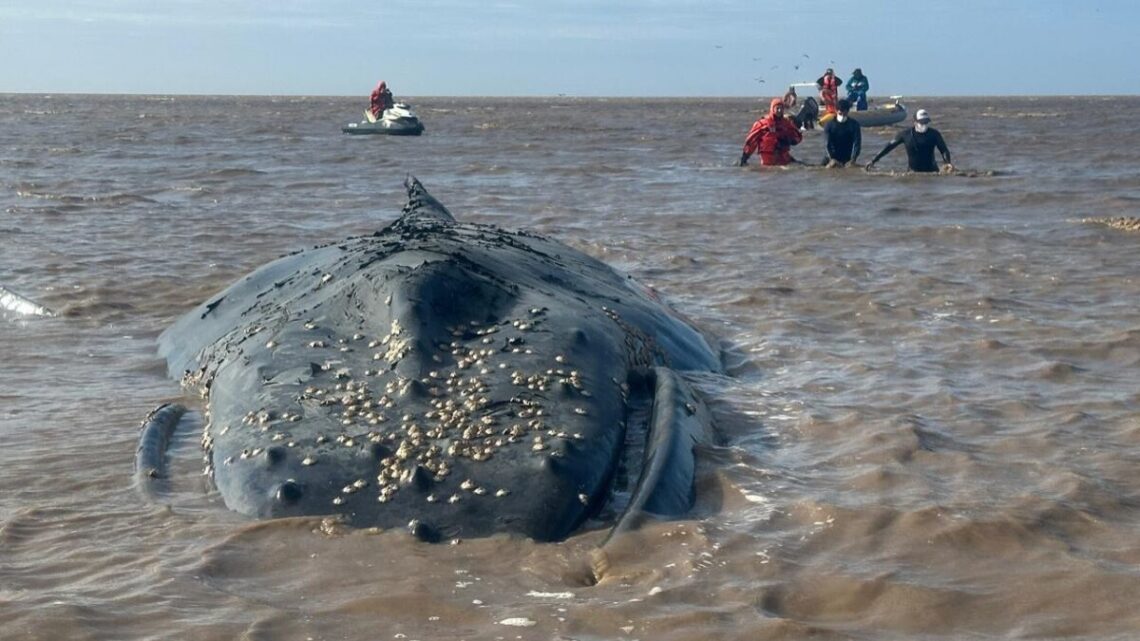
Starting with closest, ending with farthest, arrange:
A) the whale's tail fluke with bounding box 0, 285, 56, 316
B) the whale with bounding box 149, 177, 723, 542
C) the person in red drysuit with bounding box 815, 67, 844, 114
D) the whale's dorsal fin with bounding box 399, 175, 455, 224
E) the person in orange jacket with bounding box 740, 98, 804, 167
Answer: the whale with bounding box 149, 177, 723, 542
the whale's dorsal fin with bounding box 399, 175, 455, 224
the whale's tail fluke with bounding box 0, 285, 56, 316
the person in orange jacket with bounding box 740, 98, 804, 167
the person in red drysuit with bounding box 815, 67, 844, 114

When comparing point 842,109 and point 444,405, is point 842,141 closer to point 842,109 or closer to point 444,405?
point 842,109

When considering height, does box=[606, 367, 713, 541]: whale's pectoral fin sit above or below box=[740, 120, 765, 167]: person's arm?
below

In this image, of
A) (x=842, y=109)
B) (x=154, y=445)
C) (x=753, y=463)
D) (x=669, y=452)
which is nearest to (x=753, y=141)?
(x=842, y=109)

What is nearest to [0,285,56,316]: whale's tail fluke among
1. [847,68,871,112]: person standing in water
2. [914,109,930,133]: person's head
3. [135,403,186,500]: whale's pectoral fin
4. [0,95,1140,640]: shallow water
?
[0,95,1140,640]: shallow water

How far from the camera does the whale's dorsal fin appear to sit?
8.45 metres

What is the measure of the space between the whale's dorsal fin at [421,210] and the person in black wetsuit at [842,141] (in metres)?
16.0

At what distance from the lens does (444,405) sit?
4.98m

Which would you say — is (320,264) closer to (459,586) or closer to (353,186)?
(459,586)

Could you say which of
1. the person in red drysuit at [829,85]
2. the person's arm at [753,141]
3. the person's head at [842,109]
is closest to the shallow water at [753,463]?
the person's head at [842,109]

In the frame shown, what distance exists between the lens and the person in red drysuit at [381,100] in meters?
42.1

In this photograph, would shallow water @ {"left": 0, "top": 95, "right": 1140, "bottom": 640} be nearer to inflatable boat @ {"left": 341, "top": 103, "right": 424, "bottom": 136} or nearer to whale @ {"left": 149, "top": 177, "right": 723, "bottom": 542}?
whale @ {"left": 149, "top": 177, "right": 723, "bottom": 542}

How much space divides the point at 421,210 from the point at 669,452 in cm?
409

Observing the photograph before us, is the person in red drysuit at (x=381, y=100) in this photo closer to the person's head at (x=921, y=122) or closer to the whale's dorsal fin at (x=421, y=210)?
the person's head at (x=921, y=122)

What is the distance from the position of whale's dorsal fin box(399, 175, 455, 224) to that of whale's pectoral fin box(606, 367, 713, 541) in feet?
9.28
